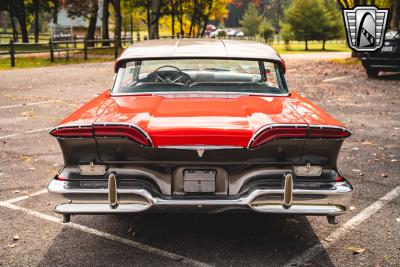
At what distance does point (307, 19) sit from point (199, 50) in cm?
6330

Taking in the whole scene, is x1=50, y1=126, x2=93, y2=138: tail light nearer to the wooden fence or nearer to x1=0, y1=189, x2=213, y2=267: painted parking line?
x1=0, y1=189, x2=213, y2=267: painted parking line

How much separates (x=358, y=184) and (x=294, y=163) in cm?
257

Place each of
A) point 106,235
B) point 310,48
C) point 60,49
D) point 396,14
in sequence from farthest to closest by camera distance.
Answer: point 310,48
point 60,49
point 396,14
point 106,235

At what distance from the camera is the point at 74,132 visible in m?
3.44

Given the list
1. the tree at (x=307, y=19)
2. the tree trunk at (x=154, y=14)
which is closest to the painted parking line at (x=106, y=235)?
the tree trunk at (x=154, y=14)

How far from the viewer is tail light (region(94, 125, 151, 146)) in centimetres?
332

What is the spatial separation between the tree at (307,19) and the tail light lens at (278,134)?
205 feet

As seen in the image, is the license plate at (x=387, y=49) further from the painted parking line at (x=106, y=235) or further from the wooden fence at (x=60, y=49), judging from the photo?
the wooden fence at (x=60, y=49)

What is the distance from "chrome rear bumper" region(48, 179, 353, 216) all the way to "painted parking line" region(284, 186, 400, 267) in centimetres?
51

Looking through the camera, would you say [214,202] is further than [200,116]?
No

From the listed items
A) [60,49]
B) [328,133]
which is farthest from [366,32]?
[328,133]

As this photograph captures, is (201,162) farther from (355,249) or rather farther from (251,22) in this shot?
(251,22)

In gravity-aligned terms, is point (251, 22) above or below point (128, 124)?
above

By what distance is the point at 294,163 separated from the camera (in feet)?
11.4
